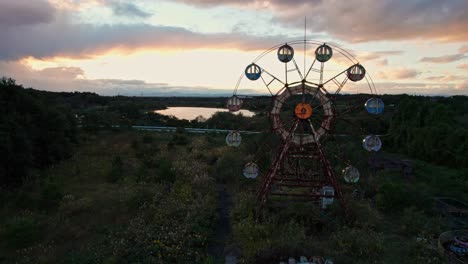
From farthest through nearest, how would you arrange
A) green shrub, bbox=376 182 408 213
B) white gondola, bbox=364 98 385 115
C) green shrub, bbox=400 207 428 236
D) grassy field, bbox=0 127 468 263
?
green shrub, bbox=376 182 408 213
green shrub, bbox=400 207 428 236
white gondola, bbox=364 98 385 115
grassy field, bbox=0 127 468 263

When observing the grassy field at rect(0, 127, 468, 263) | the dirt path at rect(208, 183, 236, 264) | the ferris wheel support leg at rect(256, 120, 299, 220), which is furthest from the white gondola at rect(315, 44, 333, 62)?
the dirt path at rect(208, 183, 236, 264)

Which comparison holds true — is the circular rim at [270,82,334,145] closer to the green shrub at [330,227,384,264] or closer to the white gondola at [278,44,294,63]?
the white gondola at [278,44,294,63]

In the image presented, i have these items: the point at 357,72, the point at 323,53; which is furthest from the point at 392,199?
the point at 323,53

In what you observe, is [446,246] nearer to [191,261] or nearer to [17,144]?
[191,261]

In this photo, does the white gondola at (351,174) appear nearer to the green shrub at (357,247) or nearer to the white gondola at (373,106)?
the green shrub at (357,247)

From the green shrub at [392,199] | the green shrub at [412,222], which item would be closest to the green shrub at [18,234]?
the green shrub at [412,222]

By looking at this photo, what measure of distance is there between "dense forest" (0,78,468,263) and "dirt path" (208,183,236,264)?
93 mm

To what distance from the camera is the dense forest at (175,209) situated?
11016 mm

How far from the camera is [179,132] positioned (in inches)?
1561

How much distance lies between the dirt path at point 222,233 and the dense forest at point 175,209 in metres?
0.09

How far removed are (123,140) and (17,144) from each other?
54.1ft

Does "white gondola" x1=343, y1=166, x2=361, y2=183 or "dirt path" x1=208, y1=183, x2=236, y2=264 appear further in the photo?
"white gondola" x1=343, y1=166, x2=361, y2=183

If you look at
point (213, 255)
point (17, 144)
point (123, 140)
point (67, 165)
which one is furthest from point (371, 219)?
point (123, 140)

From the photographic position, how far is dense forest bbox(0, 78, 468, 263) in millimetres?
11016
